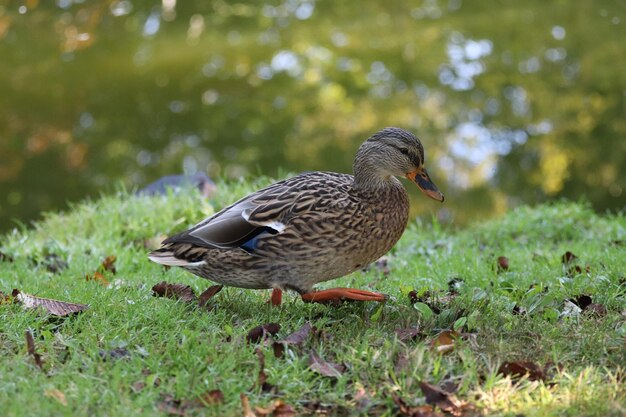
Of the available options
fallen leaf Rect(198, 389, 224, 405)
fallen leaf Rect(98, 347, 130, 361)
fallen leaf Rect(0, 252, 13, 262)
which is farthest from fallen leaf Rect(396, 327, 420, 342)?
fallen leaf Rect(0, 252, 13, 262)

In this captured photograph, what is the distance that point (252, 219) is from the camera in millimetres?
4531

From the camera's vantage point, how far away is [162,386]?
11.9ft

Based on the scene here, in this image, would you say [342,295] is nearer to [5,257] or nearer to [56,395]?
[56,395]

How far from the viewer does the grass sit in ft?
11.6

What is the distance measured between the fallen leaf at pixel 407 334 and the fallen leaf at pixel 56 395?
4.89 ft

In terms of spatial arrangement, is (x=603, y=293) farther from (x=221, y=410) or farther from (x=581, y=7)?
(x=581, y=7)

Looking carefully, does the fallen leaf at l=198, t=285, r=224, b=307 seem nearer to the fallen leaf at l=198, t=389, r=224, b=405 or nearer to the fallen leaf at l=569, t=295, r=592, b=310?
the fallen leaf at l=198, t=389, r=224, b=405

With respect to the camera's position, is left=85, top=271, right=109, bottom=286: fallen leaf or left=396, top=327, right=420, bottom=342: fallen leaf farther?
left=85, top=271, right=109, bottom=286: fallen leaf

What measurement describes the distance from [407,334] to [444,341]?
7.9 inches

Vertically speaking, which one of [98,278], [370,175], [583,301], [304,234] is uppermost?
[370,175]

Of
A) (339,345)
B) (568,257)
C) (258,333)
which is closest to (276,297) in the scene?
(258,333)

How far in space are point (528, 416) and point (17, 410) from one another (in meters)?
1.94

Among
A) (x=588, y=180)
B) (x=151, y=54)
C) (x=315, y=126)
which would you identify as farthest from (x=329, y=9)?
(x=588, y=180)

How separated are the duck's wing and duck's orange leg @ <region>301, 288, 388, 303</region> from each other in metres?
0.38
